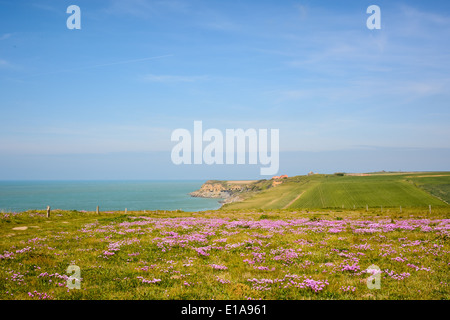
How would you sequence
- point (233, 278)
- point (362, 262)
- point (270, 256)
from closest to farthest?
point (233, 278)
point (362, 262)
point (270, 256)

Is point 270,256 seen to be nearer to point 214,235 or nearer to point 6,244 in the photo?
point 214,235

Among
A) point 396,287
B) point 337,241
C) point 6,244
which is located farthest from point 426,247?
point 6,244

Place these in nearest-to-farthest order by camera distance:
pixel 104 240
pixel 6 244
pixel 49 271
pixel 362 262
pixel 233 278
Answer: pixel 233 278 → pixel 49 271 → pixel 362 262 → pixel 6 244 → pixel 104 240

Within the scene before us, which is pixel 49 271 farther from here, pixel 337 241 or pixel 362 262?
pixel 337 241

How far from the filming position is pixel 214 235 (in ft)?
69.1

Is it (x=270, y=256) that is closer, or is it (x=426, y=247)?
(x=270, y=256)

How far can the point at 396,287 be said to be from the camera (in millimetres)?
9438
